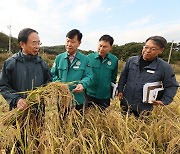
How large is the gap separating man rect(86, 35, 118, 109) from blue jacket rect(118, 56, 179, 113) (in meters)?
0.22

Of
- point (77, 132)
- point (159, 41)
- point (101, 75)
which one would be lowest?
point (77, 132)

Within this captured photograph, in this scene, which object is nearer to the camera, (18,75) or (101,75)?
(18,75)

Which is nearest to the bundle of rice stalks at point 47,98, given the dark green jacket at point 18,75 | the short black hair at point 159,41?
the dark green jacket at point 18,75

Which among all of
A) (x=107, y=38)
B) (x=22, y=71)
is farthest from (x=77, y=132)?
(x=107, y=38)

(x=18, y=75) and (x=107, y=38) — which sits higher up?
(x=107, y=38)

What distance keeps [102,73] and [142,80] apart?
0.58 metres

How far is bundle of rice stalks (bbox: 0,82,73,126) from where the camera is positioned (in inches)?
75.9

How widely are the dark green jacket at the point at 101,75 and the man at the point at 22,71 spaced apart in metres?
0.93

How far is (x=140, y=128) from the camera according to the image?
229 cm

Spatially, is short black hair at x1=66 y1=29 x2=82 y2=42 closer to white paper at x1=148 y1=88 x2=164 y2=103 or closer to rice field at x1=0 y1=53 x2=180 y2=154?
rice field at x1=0 y1=53 x2=180 y2=154

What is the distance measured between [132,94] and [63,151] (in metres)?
1.20

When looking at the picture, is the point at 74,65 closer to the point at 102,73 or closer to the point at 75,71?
the point at 75,71

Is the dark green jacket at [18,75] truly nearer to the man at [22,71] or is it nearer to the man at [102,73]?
the man at [22,71]

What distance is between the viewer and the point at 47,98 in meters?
1.89
